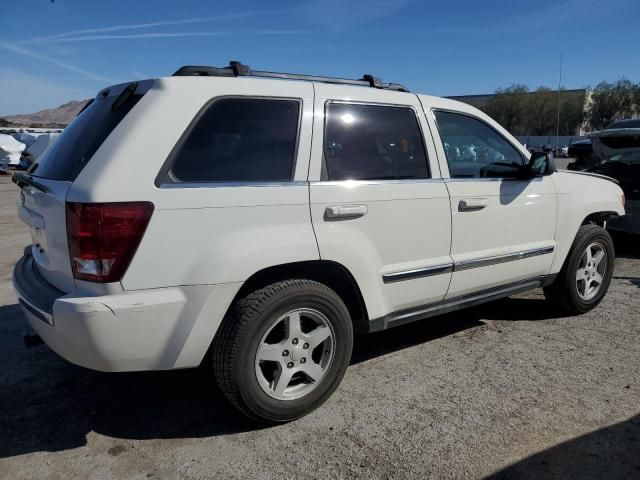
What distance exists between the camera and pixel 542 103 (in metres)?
79.3

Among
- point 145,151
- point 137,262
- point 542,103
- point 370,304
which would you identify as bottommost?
point 370,304

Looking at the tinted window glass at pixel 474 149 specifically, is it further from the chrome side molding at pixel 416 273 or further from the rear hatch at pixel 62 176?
the rear hatch at pixel 62 176

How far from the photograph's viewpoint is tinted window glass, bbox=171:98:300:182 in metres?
2.68

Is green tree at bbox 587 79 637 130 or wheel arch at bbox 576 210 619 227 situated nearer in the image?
wheel arch at bbox 576 210 619 227

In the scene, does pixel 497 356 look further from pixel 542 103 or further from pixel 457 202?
pixel 542 103

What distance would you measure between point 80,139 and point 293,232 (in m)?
1.30

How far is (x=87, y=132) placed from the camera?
9.64ft

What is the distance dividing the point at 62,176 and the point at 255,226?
3.46 ft

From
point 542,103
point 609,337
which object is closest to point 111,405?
point 609,337

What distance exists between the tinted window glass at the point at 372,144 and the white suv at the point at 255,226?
1 cm

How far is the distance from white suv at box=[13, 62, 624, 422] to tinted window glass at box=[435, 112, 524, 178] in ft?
0.07

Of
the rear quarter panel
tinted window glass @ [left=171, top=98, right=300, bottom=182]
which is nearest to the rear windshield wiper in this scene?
the rear quarter panel

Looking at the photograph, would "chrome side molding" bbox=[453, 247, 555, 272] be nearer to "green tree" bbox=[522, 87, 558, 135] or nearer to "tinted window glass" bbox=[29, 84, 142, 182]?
"tinted window glass" bbox=[29, 84, 142, 182]

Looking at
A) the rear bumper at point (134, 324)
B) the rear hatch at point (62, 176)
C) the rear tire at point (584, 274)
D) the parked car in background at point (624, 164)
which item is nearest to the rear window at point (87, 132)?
the rear hatch at point (62, 176)
